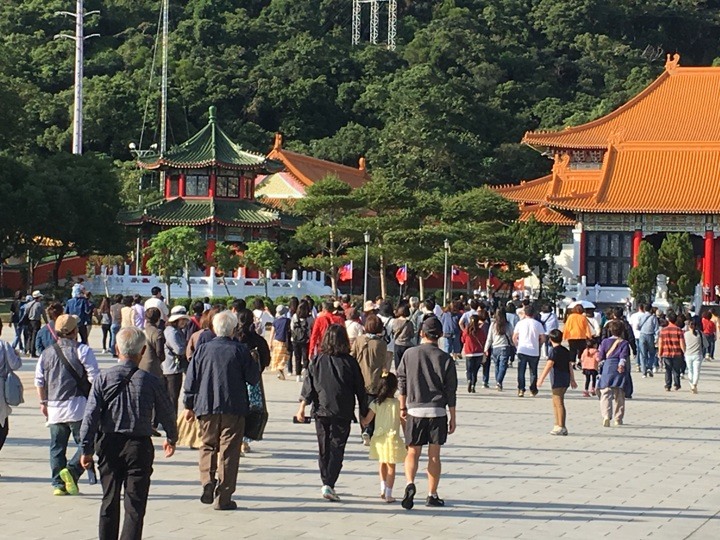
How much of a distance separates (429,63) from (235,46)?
11676 millimetres

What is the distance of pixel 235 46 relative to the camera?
296ft

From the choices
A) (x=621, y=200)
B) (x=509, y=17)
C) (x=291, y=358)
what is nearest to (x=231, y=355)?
(x=291, y=358)

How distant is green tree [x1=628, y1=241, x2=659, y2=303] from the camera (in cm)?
5172

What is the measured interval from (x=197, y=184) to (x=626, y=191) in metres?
16.7

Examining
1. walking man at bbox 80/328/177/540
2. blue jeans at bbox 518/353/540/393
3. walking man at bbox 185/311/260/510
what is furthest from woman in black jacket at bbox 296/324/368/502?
blue jeans at bbox 518/353/540/393

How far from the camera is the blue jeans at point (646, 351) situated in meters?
27.2

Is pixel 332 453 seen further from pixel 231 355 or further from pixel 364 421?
pixel 231 355

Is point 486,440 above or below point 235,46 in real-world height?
below

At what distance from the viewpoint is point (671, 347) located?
23.6 metres

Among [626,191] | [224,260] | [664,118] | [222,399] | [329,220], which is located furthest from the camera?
[664,118]

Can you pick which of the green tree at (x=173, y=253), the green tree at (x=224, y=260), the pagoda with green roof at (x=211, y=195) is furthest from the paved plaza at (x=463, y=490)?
the pagoda with green roof at (x=211, y=195)

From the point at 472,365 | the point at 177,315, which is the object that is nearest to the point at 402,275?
the point at 472,365

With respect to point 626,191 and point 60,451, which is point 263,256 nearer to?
point 626,191

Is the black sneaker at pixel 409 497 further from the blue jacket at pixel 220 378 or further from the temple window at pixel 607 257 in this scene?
the temple window at pixel 607 257
